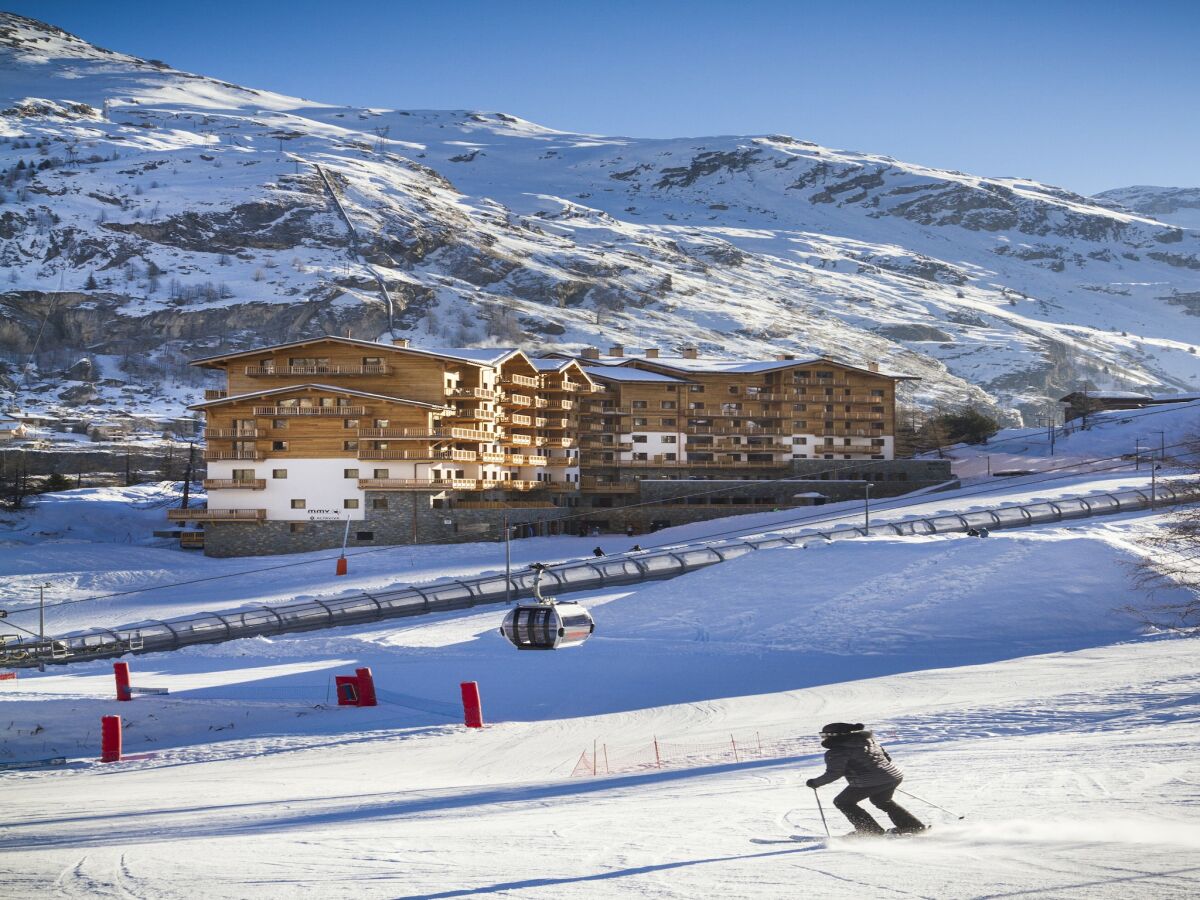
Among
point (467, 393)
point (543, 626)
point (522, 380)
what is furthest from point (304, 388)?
point (543, 626)

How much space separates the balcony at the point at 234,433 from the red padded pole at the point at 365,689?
155 ft

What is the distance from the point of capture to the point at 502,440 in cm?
8981

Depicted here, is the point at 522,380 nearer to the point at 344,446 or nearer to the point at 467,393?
the point at 467,393

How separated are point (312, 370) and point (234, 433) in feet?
25.9

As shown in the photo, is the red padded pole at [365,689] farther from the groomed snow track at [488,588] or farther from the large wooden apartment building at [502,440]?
the large wooden apartment building at [502,440]

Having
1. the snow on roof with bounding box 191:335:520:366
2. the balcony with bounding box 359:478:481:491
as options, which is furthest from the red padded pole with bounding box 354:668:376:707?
the snow on roof with bounding box 191:335:520:366

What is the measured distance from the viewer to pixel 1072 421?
12100 cm

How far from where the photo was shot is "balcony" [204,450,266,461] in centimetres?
7762

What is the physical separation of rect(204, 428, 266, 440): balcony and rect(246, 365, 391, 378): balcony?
6460mm

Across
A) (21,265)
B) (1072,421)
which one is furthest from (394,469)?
(21,265)

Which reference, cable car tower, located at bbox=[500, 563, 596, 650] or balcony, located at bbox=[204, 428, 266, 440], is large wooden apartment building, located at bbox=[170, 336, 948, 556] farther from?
cable car tower, located at bbox=[500, 563, 596, 650]

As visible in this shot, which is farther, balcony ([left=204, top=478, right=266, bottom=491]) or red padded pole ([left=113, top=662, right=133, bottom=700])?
balcony ([left=204, top=478, right=266, bottom=491])

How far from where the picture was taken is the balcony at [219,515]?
75375 millimetres

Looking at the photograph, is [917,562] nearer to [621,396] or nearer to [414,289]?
[621,396]
